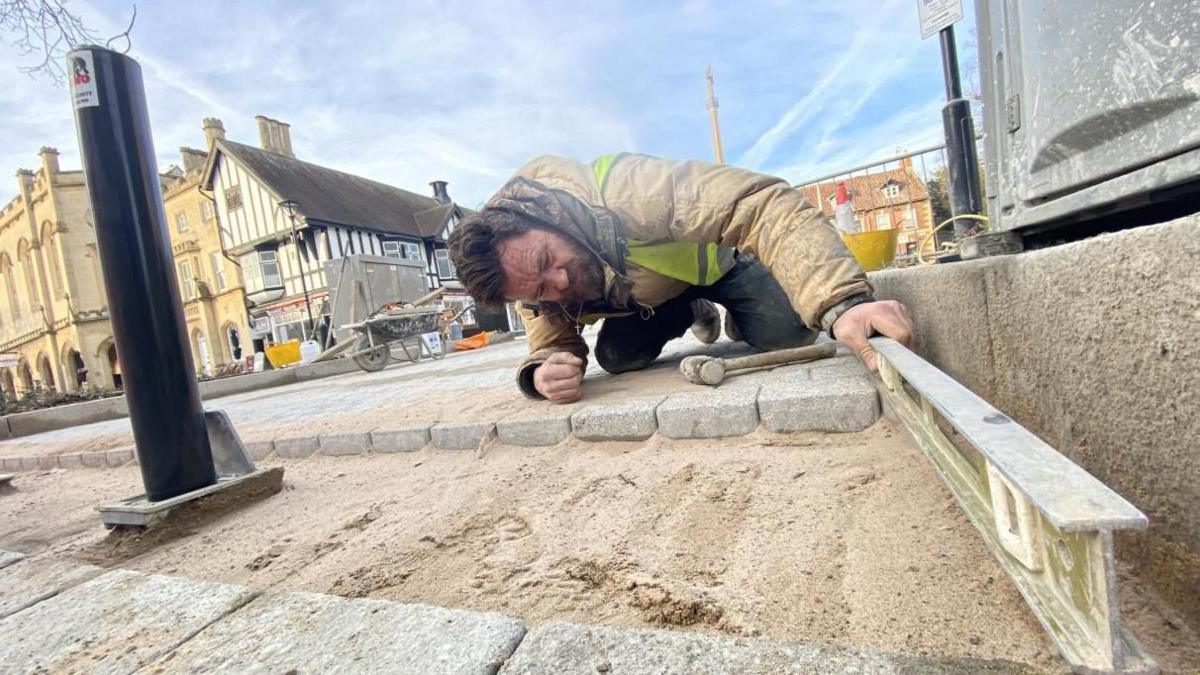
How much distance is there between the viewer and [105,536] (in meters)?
1.87

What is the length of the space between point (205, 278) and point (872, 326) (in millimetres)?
28779

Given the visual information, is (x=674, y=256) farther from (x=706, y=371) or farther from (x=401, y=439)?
(x=401, y=439)

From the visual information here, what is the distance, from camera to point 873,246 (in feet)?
13.3

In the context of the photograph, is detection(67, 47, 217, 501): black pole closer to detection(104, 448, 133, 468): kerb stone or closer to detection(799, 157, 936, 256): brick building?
detection(104, 448, 133, 468): kerb stone

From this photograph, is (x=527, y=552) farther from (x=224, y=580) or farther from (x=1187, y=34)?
(x=1187, y=34)

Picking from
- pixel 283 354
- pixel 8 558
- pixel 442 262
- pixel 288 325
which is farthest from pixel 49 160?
pixel 8 558

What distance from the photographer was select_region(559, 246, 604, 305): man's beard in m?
2.14

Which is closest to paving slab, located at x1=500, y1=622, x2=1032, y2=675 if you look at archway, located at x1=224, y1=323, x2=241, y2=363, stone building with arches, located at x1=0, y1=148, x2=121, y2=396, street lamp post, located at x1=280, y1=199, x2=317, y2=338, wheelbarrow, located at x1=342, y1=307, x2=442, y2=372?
wheelbarrow, located at x1=342, y1=307, x2=442, y2=372

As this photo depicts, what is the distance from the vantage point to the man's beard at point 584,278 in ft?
7.01

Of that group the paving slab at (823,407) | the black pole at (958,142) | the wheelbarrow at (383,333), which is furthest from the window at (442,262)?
the paving slab at (823,407)

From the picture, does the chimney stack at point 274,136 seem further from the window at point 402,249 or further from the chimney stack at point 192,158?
the window at point 402,249

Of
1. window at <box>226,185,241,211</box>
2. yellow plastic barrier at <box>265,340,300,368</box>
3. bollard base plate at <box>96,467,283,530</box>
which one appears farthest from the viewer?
window at <box>226,185,241,211</box>

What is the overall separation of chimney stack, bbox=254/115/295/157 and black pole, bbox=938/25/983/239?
25919mm

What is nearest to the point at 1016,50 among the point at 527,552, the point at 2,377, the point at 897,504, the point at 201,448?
the point at 897,504
